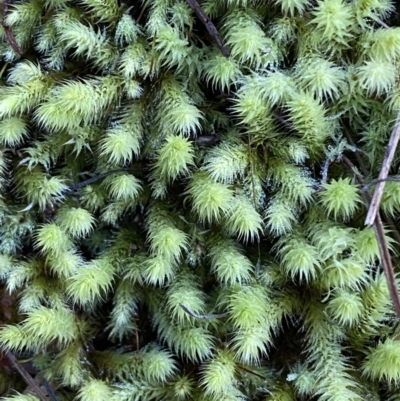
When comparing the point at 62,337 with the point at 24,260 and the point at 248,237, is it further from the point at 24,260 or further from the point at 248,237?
the point at 248,237

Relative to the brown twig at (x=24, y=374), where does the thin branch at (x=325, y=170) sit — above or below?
above

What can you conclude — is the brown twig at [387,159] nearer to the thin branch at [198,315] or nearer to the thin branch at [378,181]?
the thin branch at [378,181]

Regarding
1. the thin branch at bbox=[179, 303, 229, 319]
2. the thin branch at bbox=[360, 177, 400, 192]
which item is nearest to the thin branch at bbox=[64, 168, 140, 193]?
the thin branch at bbox=[179, 303, 229, 319]

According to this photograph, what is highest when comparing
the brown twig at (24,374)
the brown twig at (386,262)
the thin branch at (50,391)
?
the brown twig at (386,262)

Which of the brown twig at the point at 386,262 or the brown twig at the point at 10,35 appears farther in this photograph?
the brown twig at the point at 10,35

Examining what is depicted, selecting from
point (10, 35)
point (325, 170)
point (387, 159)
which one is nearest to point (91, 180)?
point (10, 35)

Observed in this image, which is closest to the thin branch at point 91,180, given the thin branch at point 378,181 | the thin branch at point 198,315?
the thin branch at point 198,315
